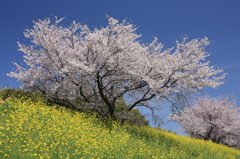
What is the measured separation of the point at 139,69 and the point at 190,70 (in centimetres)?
365

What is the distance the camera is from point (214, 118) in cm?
2786

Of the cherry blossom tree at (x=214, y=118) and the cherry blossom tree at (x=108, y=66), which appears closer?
the cherry blossom tree at (x=108, y=66)

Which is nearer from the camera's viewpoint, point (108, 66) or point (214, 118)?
point (108, 66)

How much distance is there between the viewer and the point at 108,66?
42.0ft

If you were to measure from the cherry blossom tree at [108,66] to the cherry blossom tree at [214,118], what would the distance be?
558 inches

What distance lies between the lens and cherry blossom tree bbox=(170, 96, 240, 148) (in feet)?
87.5

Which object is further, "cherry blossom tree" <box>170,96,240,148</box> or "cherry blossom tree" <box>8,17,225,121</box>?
"cherry blossom tree" <box>170,96,240,148</box>

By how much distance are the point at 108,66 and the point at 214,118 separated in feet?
70.8

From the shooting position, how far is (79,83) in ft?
46.0

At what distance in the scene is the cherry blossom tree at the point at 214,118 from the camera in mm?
26656

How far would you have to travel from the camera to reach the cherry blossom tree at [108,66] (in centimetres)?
1255

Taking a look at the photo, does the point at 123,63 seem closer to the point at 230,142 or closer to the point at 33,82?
the point at 33,82

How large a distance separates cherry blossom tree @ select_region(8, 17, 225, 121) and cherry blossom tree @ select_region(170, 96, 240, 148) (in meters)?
14.2

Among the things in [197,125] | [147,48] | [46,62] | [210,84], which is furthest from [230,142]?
[46,62]
